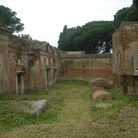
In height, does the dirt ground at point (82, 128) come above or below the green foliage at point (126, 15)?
below

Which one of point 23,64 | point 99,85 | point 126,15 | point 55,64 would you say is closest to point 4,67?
point 23,64

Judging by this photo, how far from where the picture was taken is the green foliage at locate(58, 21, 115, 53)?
1828 inches

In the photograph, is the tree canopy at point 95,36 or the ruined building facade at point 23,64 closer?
the ruined building facade at point 23,64

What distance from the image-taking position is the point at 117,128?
9359 millimetres

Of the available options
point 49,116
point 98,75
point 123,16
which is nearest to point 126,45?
point 49,116

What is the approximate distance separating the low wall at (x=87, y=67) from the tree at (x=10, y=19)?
59.6 feet

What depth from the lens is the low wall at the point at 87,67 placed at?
30953 millimetres

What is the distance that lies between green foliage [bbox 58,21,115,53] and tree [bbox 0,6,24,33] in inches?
338

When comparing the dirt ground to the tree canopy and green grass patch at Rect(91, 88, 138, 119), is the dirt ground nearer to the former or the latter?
green grass patch at Rect(91, 88, 138, 119)

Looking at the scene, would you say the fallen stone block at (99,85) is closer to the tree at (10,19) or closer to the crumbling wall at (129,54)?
the crumbling wall at (129,54)

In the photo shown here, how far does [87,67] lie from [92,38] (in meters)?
16.0

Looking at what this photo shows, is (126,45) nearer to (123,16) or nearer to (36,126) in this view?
(36,126)

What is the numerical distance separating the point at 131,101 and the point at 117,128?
18.2ft

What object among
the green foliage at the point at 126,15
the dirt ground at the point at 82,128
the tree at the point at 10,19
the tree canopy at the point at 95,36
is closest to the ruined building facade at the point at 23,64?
the dirt ground at the point at 82,128
